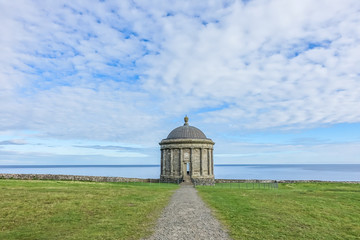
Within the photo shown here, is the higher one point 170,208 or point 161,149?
point 161,149

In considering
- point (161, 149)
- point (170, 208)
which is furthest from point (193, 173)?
point (170, 208)

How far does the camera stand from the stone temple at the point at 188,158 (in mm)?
40000

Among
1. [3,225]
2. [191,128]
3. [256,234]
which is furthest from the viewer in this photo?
[191,128]

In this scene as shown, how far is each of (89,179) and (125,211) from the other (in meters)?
27.7

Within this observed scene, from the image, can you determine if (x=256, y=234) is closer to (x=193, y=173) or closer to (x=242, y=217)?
(x=242, y=217)

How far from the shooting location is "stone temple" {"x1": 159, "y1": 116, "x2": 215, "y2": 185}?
131 feet

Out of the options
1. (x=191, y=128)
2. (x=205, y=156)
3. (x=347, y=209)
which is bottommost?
(x=347, y=209)

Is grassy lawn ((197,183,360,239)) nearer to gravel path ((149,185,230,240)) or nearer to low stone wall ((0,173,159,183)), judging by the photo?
gravel path ((149,185,230,240))

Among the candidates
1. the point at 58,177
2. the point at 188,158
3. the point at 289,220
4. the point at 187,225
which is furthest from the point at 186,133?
the point at 187,225

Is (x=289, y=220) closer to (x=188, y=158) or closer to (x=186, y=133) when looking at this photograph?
(x=188, y=158)

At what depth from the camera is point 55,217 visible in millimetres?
12812

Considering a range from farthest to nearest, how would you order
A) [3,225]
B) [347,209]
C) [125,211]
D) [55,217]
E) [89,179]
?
[89,179] → [347,209] → [125,211] → [55,217] → [3,225]

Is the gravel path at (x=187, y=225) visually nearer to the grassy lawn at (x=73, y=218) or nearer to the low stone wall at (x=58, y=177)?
the grassy lawn at (x=73, y=218)

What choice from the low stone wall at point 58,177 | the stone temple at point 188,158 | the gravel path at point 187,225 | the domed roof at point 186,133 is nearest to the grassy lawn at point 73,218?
the gravel path at point 187,225
